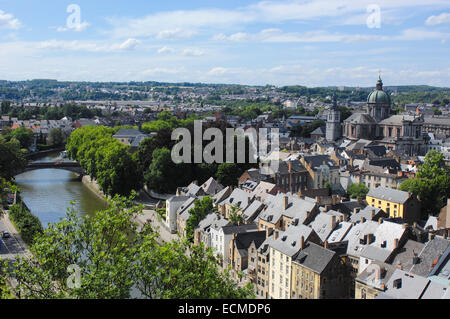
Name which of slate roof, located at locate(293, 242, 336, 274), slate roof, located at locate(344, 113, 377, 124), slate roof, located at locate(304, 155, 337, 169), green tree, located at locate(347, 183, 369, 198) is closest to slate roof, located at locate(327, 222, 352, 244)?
slate roof, located at locate(293, 242, 336, 274)

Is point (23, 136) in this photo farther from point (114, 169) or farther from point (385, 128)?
point (385, 128)

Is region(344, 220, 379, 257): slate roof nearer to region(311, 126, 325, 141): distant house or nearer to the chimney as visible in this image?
the chimney

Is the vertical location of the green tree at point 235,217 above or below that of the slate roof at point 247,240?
above

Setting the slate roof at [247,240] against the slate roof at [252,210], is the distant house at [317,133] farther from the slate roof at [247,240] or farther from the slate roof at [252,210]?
the slate roof at [247,240]

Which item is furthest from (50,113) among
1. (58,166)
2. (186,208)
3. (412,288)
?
(412,288)

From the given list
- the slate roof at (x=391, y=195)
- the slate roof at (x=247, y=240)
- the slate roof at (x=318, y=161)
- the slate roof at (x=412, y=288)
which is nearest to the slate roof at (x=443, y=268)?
the slate roof at (x=412, y=288)
